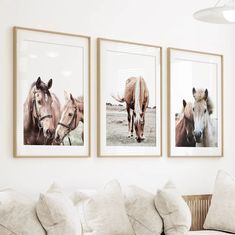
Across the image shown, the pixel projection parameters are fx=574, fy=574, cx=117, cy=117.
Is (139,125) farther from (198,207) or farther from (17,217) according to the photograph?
(17,217)

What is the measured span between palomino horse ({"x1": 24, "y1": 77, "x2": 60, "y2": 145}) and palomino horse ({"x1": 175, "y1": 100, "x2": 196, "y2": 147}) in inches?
44.6

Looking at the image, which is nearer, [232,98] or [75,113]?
[75,113]

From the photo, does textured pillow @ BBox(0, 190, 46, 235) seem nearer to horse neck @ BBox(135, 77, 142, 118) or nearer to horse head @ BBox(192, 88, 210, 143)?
horse neck @ BBox(135, 77, 142, 118)

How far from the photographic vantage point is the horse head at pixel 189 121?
4745mm

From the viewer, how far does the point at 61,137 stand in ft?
13.3

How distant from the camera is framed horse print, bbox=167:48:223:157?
15.4 feet

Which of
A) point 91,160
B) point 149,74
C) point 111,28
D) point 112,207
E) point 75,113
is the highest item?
point 111,28

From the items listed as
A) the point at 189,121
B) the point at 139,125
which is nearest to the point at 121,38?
the point at 139,125

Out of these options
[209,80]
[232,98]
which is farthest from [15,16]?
[232,98]

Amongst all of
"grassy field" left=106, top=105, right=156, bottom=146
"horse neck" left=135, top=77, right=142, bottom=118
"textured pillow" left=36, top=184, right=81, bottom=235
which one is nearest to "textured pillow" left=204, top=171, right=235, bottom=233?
"grassy field" left=106, top=105, right=156, bottom=146

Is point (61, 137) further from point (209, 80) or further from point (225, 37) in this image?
point (225, 37)

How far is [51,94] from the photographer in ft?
13.2

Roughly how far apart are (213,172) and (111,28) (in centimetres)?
156

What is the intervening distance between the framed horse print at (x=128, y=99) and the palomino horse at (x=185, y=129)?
0.66ft
